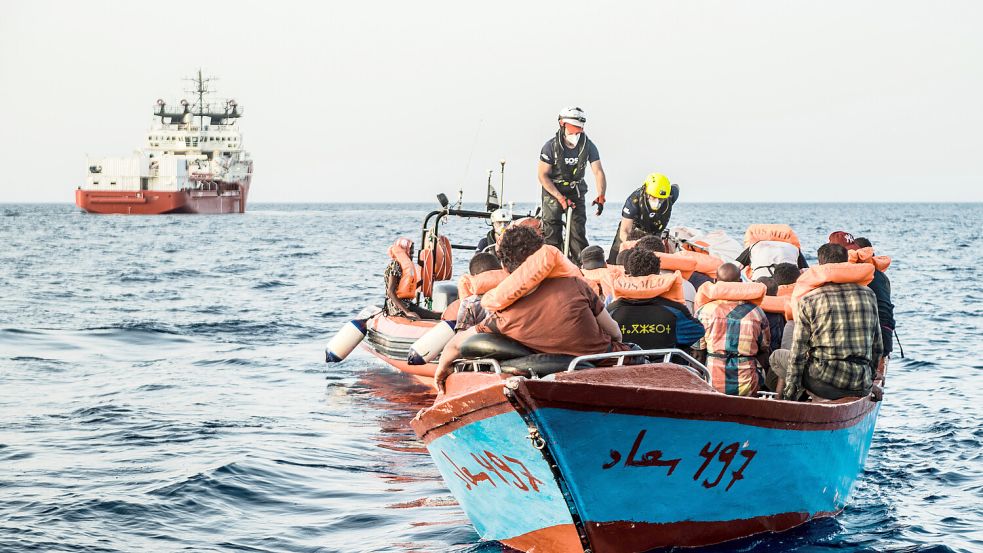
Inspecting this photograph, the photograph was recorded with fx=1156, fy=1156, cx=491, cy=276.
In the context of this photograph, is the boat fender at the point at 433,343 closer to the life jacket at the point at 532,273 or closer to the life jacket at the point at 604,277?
the life jacket at the point at 604,277

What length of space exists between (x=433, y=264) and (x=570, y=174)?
3507 mm

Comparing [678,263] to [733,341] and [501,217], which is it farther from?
[501,217]

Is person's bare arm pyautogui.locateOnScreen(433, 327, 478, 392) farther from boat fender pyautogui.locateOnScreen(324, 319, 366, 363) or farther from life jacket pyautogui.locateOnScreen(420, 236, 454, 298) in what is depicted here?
boat fender pyautogui.locateOnScreen(324, 319, 366, 363)

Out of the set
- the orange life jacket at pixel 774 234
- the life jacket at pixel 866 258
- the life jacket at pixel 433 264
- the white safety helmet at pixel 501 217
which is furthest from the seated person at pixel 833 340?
the life jacket at pixel 433 264

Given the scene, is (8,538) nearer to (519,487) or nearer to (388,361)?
(519,487)

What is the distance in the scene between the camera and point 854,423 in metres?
8.98

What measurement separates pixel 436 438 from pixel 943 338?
15.9 meters

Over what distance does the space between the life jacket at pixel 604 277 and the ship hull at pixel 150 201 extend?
3786 inches

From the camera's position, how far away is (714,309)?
29.4 ft

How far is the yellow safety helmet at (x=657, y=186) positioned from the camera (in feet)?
42.2

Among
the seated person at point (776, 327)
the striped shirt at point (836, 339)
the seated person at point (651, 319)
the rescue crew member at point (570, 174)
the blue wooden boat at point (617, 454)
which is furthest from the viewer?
the rescue crew member at point (570, 174)

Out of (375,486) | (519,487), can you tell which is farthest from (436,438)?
(375,486)

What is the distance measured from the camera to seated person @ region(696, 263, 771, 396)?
8898 mm

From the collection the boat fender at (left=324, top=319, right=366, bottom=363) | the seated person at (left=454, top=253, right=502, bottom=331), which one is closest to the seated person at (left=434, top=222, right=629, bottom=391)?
the seated person at (left=454, top=253, right=502, bottom=331)
